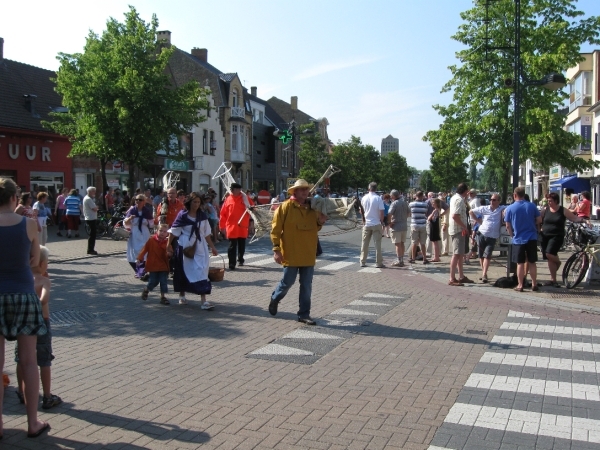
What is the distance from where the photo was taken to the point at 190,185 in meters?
44.6

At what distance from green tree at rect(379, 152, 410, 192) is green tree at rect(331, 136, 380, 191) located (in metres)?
24.6

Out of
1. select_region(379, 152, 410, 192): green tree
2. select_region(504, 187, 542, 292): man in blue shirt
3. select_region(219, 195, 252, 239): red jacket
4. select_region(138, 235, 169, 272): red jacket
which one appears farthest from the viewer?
select_region(379, 152, 410, 192): green tree

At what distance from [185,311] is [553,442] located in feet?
19.2

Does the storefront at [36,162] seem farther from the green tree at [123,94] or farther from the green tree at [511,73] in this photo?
the green tree at [511,73]

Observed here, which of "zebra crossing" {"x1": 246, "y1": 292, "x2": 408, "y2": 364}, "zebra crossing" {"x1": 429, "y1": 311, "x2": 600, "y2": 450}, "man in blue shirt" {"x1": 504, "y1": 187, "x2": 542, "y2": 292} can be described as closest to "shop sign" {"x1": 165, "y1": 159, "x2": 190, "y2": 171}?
"man in blue shirt" {"x1": 504, "y1": 187, "x2": 542, "y2": 292}

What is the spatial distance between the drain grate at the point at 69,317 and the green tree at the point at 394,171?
253ft

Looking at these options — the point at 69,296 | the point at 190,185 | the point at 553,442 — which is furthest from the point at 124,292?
the point at 190,185

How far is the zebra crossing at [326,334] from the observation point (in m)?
6.75

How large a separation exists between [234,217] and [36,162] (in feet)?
60.2

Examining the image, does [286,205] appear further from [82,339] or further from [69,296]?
[69,296]

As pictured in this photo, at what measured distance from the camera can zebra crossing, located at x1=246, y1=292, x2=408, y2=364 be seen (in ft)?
22.1

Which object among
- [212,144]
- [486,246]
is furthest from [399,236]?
[212,144]

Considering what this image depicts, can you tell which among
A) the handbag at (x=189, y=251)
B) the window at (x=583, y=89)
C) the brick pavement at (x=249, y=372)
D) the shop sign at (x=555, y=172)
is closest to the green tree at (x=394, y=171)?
the shop sign at (x=555, y=172)

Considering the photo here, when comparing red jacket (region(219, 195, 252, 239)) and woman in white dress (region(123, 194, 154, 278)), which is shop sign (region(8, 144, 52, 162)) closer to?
red jacket (region(219, 195, 252, 239))
